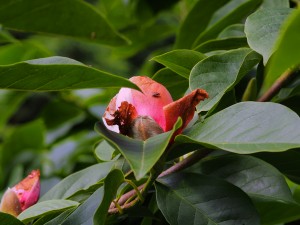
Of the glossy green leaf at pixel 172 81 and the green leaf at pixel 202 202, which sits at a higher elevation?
the glossy green leaf at pixel 172 81

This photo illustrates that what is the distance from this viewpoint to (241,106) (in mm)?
618

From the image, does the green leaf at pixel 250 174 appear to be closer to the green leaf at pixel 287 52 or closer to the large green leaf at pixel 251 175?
the large green leaf at pixel 251 175

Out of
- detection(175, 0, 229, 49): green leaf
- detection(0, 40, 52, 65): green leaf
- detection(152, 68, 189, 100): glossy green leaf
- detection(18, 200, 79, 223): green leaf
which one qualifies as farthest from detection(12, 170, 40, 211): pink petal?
detection(0, 40, 52, 65): green leaf

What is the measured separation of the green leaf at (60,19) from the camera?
1106 millimetres

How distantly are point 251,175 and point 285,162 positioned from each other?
0.06 meters

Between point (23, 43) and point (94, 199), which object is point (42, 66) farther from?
point (23, 43)

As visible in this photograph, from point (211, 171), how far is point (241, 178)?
41 mm

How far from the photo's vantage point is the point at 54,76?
636mm

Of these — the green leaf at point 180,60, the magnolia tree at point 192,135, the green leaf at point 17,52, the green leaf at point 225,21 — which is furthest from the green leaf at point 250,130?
the green leaf at point 17,52

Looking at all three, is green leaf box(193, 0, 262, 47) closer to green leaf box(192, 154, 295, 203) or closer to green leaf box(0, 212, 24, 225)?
green leaf box(192, 154, 295, 203)

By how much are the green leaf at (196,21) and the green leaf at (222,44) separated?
261 millimetres

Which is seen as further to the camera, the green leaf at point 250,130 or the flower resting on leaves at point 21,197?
the flower resting on leaves at point 21,197

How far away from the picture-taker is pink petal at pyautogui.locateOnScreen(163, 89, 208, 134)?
2.05 ft

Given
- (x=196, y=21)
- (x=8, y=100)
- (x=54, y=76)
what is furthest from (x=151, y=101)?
(x=8, y=100)
